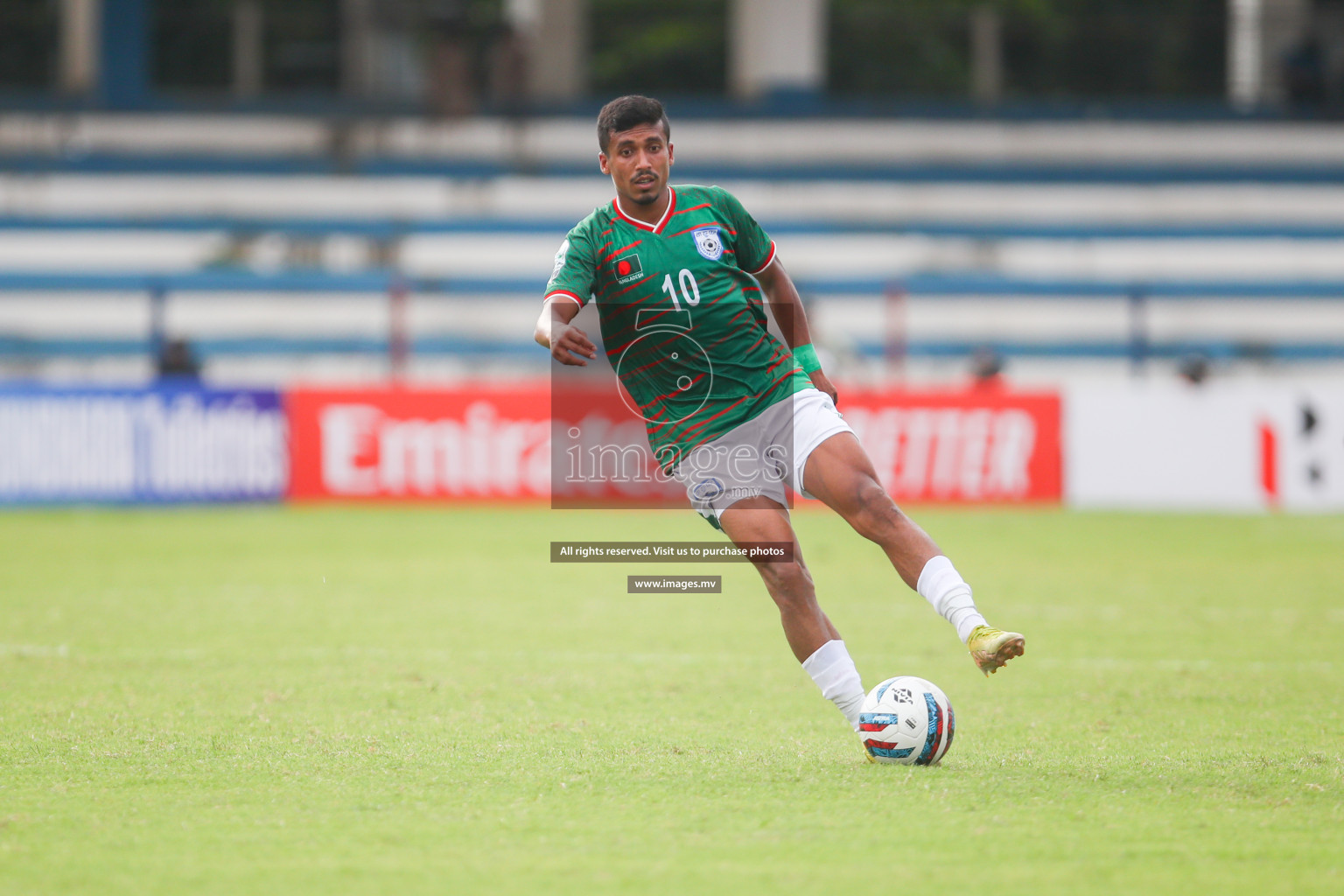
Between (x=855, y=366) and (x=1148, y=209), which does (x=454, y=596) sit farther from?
(x=1148, y=209)

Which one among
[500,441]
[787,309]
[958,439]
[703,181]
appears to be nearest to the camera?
[787,309]

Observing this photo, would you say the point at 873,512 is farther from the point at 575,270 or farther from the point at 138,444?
the point at 138,444

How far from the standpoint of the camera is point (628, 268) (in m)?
5.20

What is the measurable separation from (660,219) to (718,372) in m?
0.57

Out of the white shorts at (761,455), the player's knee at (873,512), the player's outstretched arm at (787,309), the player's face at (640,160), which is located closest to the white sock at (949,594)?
the player's knee at (873,512)

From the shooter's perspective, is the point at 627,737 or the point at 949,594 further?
the point at 627,737

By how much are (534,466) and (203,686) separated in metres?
9.01

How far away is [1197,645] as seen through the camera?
778cm

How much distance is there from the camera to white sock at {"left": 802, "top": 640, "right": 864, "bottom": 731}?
16.5ft

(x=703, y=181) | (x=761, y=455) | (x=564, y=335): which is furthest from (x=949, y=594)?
(x=703, y=181)

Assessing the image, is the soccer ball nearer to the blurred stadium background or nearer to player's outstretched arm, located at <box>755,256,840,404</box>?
player's outstretched arm, located at <box>755,256,840,404</box>

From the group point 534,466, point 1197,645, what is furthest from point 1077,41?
point 1197,645

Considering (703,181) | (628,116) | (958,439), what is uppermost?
(703,181)

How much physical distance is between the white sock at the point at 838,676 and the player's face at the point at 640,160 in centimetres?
166
